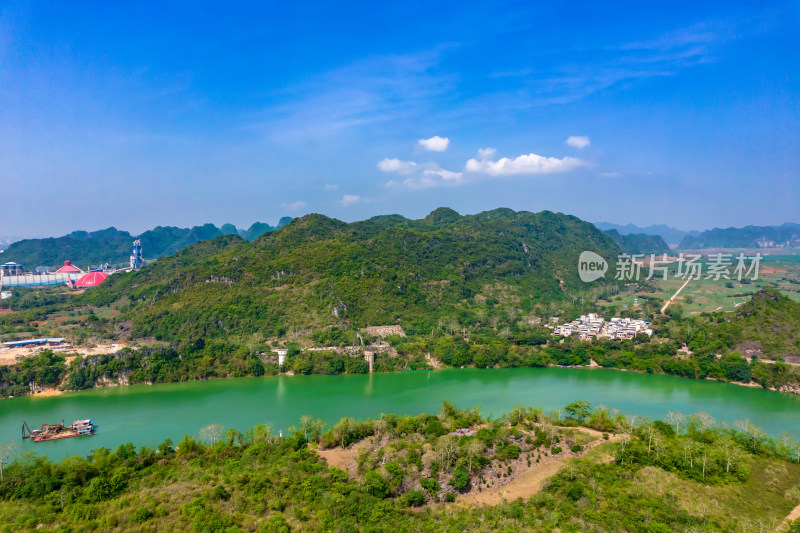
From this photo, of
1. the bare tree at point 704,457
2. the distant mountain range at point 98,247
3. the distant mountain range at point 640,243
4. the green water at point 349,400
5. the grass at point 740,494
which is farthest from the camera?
the distant mountain range at point 640,243

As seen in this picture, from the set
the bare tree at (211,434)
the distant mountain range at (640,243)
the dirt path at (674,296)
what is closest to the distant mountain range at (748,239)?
the distant mountain range at (640,243)

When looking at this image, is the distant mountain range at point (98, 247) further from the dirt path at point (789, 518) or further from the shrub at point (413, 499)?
the dirt path at point (789, 518)

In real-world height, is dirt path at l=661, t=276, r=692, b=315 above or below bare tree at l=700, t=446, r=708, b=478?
above

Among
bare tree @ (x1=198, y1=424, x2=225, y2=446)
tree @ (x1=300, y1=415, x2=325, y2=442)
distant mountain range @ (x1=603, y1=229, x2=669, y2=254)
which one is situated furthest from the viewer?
distant mountain range @ (x1=603, y1=229, x2=669, y2=254)

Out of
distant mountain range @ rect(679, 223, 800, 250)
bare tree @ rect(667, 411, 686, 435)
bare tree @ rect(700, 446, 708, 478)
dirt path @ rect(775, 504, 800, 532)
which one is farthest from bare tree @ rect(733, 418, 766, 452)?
distant mountain range @ rect(679, 223, 800, 250)

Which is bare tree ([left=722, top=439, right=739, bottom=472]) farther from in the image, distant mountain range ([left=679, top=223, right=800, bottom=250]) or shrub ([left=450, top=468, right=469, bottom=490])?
distant mountain range ([left=679, top=223, right=800, bottom=250])
